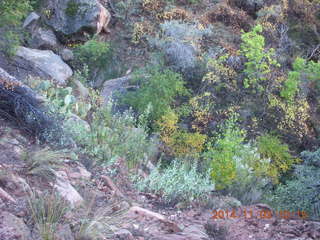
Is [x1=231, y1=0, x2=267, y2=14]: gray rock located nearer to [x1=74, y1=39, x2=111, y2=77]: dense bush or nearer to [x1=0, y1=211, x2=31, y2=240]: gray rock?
[x1=74, y1=39, x2=111, y2=77]: dense bush

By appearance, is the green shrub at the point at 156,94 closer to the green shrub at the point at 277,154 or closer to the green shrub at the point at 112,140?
the green shrub at the point at 112,140

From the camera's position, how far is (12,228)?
128 inches

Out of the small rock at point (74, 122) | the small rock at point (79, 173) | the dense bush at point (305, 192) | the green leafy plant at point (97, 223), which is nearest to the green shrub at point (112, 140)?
the small rock at point (74, 122)

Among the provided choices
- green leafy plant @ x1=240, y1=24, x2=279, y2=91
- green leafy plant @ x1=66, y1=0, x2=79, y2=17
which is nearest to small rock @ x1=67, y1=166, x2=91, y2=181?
green leafy plant @ x1=240, y1=24, x2=279, y2=91

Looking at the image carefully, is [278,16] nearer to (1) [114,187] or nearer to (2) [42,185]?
(1) [114,187]

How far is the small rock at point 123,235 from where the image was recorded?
3.82m

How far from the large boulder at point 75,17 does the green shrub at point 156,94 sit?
3.05m

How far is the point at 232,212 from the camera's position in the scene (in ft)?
18.1

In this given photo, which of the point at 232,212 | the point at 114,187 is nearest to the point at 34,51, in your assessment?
the point at 114,187

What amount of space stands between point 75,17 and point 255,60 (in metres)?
5.04

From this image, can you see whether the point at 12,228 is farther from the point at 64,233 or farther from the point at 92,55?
the point at 92,55
